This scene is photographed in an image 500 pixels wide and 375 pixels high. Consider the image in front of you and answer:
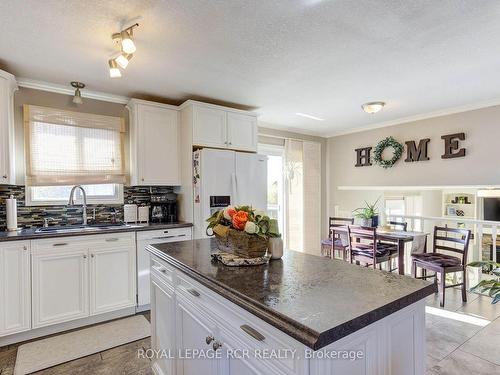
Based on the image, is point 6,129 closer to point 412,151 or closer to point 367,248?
point 367,248

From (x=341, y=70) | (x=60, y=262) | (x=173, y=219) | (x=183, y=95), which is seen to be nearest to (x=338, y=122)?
(x=341, y=70)

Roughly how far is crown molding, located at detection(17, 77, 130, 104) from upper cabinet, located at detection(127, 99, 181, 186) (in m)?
0.15

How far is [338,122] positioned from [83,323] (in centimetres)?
430

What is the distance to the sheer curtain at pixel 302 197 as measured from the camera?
16.7 ft

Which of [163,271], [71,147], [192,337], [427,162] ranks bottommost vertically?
[192,337]

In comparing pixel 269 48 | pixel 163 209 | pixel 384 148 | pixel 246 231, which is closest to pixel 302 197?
pixel 384 148

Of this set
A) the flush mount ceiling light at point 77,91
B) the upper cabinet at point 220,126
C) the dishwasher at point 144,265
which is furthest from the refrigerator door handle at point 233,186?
the flush mount ceiling light at point 77,91

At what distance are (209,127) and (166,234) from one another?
1357 millimetres

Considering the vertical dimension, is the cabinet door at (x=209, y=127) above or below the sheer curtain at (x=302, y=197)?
above

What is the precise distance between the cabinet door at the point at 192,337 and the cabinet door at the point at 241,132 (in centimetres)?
246

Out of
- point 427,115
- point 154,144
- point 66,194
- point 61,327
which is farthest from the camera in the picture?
point 427,115

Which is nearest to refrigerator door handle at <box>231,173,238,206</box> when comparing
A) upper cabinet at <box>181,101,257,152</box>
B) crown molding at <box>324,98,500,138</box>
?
upper cabinet at <box>181,101,257,152</box>

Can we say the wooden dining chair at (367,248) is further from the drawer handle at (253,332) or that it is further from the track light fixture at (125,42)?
the track light fixture at (125,42)

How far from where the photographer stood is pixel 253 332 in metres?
1.01
